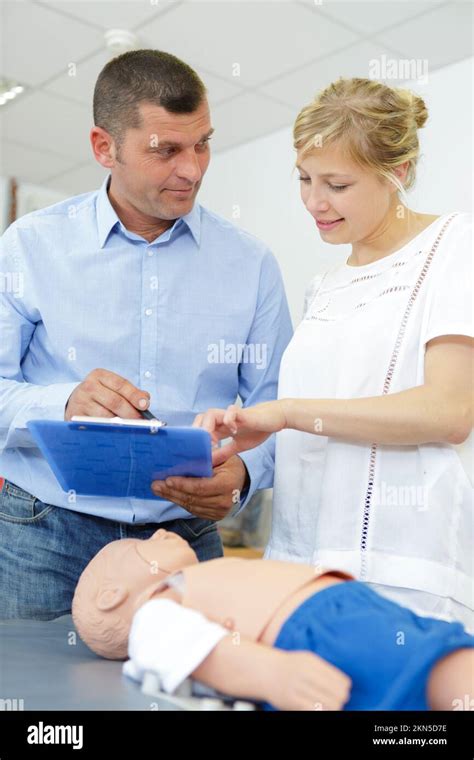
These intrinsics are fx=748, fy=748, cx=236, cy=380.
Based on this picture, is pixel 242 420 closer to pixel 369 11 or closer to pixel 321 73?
pixel 369 11

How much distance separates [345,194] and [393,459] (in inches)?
18.6

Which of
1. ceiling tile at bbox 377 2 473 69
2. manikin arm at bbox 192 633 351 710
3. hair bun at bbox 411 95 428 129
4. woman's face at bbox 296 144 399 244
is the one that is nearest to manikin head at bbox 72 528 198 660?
manikin arm at bbox 192 633 351 710

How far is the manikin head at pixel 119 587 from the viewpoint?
109 centimetres

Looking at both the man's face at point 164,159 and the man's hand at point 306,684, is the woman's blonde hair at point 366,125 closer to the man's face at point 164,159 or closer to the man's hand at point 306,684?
the man's face at point 164,159

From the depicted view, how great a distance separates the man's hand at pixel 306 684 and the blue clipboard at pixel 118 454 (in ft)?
1.07

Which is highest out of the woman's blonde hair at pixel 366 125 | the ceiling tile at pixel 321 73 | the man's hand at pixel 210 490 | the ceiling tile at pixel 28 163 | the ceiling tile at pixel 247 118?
the ceiling tile at pixel 28 163

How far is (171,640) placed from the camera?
861 millimetres

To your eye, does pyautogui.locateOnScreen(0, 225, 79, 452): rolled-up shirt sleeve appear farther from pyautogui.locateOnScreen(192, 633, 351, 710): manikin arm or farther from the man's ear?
pyautogui.locateOnScreen(192, 633, 351, 710): manikin arm

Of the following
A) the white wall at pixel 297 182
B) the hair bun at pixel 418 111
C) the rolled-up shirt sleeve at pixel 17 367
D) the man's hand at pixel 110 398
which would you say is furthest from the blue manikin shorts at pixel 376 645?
the white wall at pixel 297 182

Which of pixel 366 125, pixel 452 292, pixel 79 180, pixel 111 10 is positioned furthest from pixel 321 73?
pixel 452 292

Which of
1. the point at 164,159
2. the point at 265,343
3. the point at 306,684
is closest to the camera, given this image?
the point at 306,684

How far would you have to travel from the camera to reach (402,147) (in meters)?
1.32

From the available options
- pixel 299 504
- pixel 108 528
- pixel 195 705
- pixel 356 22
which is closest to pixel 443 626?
pixel 195 705
